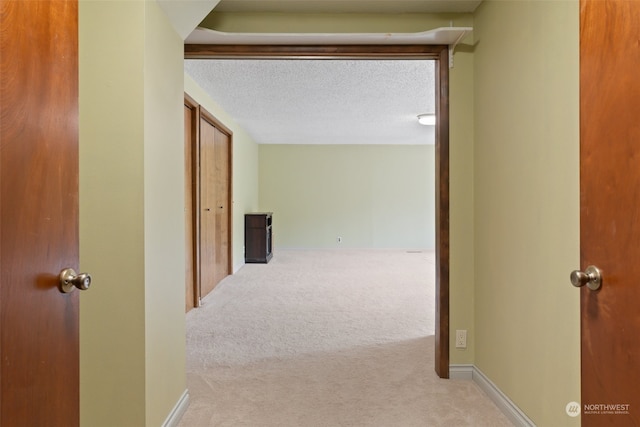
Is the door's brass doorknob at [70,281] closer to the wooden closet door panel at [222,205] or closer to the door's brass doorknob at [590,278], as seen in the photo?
the door's brass doorknob at [590,278]

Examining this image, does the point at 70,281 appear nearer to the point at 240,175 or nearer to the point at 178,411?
the point at 178,411

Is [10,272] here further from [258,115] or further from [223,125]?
[258,115]

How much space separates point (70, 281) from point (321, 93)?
4.04 m

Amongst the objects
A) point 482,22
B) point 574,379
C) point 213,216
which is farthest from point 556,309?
point 213,216

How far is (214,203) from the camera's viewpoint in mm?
5207

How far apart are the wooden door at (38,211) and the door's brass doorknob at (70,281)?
0.05 ft

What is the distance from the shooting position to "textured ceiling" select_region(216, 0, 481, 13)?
233cm

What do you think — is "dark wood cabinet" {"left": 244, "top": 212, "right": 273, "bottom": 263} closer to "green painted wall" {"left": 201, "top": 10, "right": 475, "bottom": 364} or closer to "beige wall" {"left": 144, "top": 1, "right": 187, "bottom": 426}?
"green painted wall" {"left": 201, "top": 10, "right": 475, "bottom": 364}

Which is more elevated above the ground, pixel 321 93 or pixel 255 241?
pixel 321 93

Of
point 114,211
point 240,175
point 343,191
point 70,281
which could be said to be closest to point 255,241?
point 240,175

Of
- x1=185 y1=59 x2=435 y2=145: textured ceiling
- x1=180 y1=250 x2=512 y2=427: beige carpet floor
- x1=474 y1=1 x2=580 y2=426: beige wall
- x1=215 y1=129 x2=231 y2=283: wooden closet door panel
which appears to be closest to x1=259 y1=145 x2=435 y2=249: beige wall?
x1=185 y1=59 x2=435 y2=145: textured ceiling

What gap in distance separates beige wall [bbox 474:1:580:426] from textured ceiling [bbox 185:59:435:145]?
163cm

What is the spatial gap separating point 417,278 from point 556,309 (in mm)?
4318

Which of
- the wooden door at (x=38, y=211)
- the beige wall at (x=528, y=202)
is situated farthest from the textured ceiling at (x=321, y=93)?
the wooden door at (x=38, y=211)
